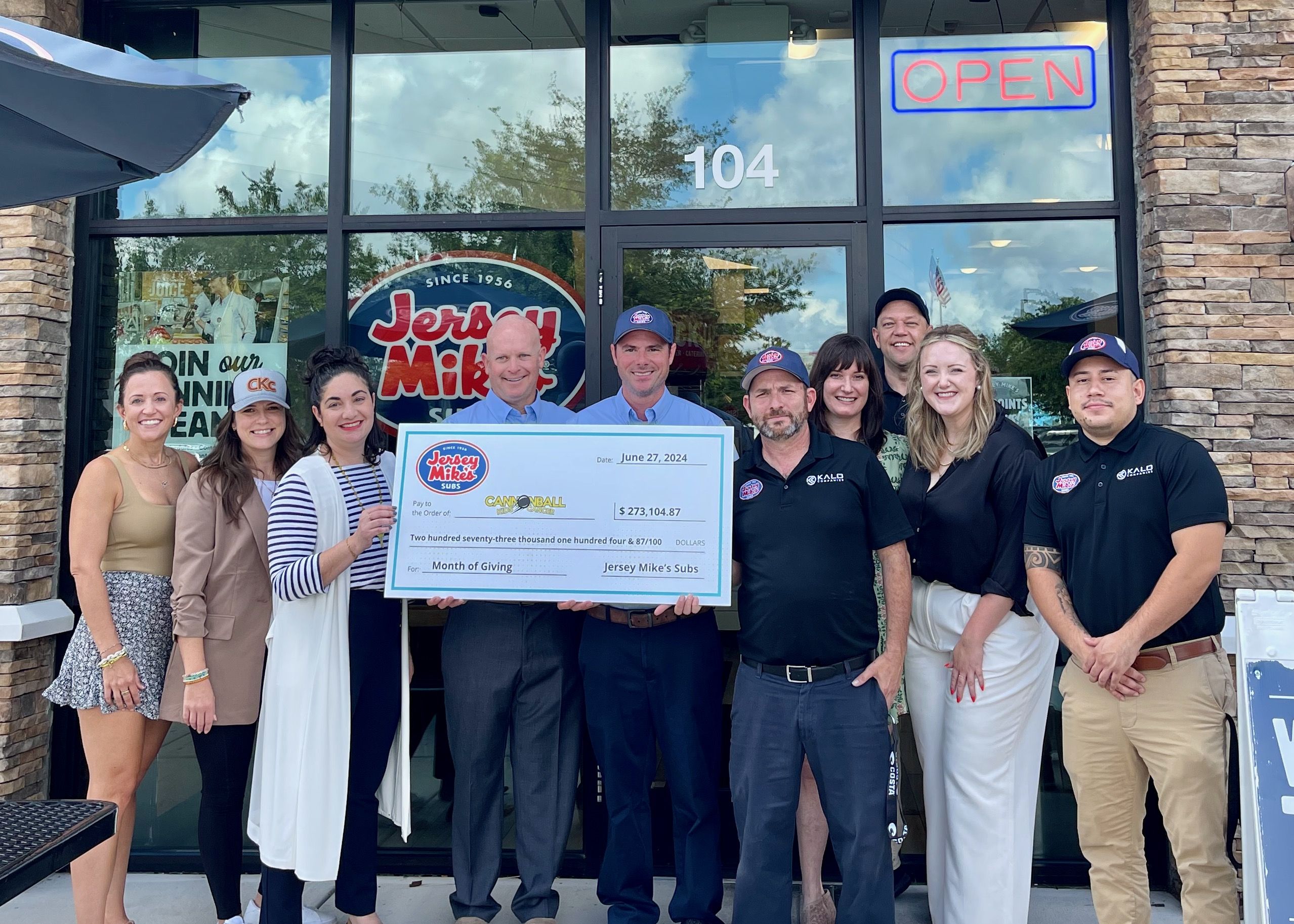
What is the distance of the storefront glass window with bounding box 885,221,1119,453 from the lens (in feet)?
14.0

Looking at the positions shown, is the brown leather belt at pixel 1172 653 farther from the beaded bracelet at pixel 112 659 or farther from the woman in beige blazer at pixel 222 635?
the beaded bracelet at pixel 112 659

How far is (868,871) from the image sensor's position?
3.06m

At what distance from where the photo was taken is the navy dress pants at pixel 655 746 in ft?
11.2

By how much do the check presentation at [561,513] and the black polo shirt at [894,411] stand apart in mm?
891

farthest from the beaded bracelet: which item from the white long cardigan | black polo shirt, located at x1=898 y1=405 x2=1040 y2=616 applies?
black polo shirt, located at x1=898 y1=405 x2=1040 y2=616

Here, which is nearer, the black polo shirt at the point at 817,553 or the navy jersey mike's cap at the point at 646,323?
the black polo shirt at the point at 817,553

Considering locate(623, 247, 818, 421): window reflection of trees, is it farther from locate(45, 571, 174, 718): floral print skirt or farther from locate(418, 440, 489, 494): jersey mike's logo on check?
locate(45, 571, 174, 718): floral print skirt

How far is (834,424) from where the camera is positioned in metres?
3.66

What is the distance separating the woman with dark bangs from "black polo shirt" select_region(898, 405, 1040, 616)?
277 mm

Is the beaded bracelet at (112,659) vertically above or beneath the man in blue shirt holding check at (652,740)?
above

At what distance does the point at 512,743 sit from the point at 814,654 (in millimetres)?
1244

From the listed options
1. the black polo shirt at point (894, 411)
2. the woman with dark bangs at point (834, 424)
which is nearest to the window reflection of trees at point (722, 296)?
the black polo shirt at point (894, 411)

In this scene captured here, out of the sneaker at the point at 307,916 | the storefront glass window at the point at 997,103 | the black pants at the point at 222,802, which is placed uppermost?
the storefront glass window at the point at 997,103

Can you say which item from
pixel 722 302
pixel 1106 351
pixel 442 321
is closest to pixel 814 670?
pixel 1106 351
